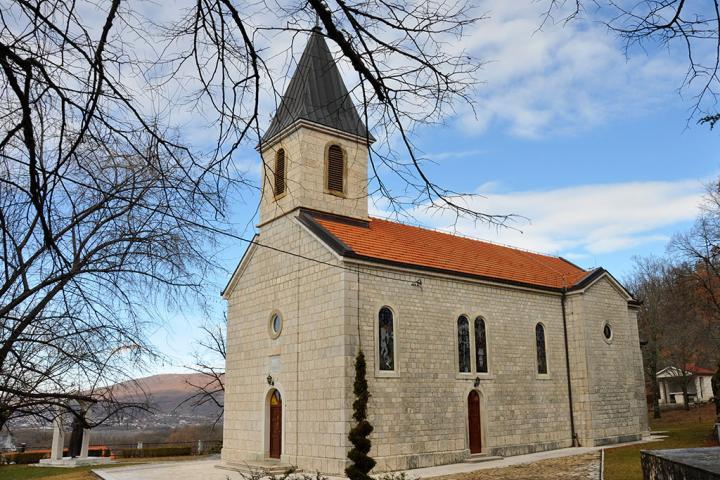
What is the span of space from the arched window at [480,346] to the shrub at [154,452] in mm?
17877

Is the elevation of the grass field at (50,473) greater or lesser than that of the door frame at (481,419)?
lesser

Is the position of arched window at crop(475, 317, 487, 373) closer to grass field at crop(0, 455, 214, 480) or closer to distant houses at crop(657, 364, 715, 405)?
grass field at crop(0, 455, 214, 480)

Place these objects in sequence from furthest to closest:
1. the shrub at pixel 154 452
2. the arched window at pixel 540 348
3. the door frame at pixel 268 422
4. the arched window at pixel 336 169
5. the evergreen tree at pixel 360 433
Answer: the shrub at pixel 154 452 → the arched window at pixel 540 348 → the arched window at pixel 336 169 → the door frame at pixel 268 422 → the evergreen tree at pixel 360 433

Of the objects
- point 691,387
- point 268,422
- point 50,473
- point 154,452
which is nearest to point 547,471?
point 268,422

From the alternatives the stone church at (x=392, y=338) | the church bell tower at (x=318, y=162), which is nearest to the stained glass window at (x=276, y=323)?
the stone church at (x=392, y=338)

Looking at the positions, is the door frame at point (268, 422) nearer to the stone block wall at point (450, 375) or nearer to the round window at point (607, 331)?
the stone block wall at point (450, 375)

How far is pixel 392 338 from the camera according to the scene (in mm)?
18297

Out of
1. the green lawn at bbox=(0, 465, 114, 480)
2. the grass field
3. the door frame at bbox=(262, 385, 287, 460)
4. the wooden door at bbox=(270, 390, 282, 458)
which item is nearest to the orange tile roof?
the door frame at bbox=(262, 385, 287, 460)

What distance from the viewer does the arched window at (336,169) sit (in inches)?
848

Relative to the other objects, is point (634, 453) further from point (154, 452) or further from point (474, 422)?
point (154, 452)

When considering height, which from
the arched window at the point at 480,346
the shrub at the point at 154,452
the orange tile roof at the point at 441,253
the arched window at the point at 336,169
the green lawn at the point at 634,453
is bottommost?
the shrub at the point at 154,452

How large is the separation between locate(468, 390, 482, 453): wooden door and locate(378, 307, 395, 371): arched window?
3.68 metres

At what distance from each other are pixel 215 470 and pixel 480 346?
379 inches

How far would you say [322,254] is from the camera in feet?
61.0
